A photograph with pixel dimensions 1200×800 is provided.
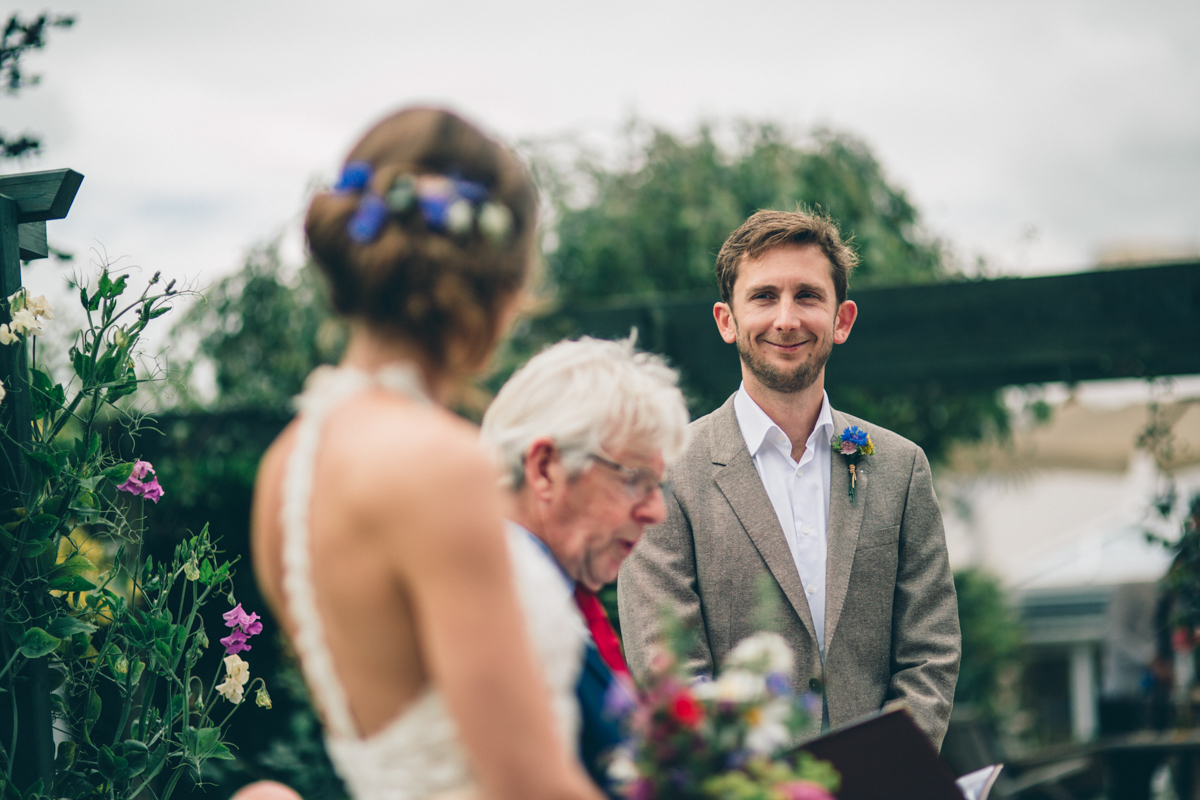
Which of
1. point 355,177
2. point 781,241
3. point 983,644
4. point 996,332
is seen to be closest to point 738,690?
point 355,177

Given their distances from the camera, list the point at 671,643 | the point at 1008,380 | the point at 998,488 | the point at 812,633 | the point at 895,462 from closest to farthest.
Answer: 1. the point at 671,643
2. the point at 812,633
3. the point at 895,462
4. the point at 1008,380
5. the point at 998,488

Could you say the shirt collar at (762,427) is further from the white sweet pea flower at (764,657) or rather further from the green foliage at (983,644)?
the green foliage at (983,644)

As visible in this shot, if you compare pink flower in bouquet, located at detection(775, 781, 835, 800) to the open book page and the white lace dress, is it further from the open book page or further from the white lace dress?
the open book page

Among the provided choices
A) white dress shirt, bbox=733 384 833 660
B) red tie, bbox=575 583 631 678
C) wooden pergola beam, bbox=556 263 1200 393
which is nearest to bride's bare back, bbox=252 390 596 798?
red tie, bbox=575 583 631 678

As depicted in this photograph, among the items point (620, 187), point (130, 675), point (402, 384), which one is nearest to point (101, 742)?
point (130, 675)

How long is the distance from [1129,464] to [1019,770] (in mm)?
2118

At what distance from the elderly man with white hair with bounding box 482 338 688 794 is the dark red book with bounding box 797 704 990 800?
0.34 meters

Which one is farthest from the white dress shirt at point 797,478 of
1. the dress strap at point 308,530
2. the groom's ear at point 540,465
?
the dress strap at point 308,530

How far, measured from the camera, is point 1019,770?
6.41m

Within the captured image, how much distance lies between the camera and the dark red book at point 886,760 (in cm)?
146

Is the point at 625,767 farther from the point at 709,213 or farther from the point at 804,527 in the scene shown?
the point at 709,213

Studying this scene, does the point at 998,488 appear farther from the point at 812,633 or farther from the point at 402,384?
the point at 402,384

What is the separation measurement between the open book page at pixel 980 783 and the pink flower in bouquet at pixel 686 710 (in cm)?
73

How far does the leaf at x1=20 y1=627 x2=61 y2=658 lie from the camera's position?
7.11 ft
